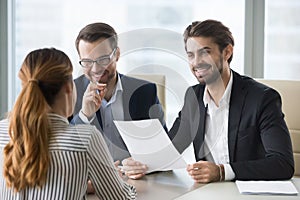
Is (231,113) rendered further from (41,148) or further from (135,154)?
(41,148)

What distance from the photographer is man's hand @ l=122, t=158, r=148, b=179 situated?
6.43 ft

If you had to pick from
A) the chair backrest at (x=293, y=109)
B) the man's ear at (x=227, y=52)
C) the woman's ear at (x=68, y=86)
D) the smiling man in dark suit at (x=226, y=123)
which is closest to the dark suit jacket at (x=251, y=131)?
the smiling man in dark suit at (x=226, y=123)

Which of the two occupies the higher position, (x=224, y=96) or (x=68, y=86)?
(x=68, y=86)

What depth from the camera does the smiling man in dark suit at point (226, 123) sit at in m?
1.93

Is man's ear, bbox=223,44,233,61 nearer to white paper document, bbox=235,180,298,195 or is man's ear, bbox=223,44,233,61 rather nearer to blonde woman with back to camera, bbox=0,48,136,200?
white paper document, bbox=235,180,298,195

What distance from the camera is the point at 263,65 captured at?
340 centimetres

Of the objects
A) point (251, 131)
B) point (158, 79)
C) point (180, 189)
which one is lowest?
point (180, 189)

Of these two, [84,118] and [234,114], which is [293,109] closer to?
[234,114]

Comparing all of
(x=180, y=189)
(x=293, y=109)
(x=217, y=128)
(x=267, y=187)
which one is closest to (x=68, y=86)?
(x=180, y=189)

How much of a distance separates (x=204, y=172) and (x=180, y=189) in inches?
5.4

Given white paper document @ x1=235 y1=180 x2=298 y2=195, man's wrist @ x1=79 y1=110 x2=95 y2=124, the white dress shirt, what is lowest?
white paper document @ x1=235 y1=180 x2=298 y2=195

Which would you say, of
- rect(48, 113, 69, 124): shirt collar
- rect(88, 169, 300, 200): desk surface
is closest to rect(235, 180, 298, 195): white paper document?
rect(88, 169, 300, 200): desk surface

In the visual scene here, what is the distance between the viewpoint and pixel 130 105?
178 cm

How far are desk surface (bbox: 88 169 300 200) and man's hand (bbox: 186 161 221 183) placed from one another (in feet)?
0.09
